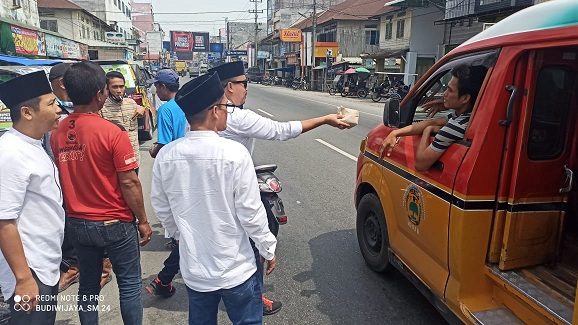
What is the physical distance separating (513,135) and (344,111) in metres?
1.13

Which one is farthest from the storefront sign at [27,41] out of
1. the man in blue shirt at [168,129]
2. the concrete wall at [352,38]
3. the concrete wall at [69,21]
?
the concrete wall at [352,38]

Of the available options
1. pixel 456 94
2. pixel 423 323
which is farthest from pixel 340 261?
pixel 456 94

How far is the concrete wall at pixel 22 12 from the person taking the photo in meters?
18.5

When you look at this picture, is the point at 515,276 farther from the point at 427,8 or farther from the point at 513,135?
the point at 427,8

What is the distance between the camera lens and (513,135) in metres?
2.11

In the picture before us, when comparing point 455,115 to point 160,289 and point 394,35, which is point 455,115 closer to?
point 160,289

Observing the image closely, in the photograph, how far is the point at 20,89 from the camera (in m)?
1.95

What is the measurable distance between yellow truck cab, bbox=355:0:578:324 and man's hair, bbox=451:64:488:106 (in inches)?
2.1

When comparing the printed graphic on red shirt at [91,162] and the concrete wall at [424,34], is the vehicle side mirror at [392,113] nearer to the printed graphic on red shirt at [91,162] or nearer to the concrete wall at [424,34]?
the printed graphic on red shirt at [91,162]

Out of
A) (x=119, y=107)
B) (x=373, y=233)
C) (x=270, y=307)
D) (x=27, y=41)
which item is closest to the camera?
(x=270, y=307)

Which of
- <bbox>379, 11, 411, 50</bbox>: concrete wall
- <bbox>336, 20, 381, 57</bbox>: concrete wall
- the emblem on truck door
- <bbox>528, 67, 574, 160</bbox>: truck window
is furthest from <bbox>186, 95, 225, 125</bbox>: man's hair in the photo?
<bbox>336, 20, 381, 57</bbox>: concrete wall

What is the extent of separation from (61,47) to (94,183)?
2522 cm

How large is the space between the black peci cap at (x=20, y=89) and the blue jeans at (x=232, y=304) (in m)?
1.26

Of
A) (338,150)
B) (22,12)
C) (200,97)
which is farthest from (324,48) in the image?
(200,97)
